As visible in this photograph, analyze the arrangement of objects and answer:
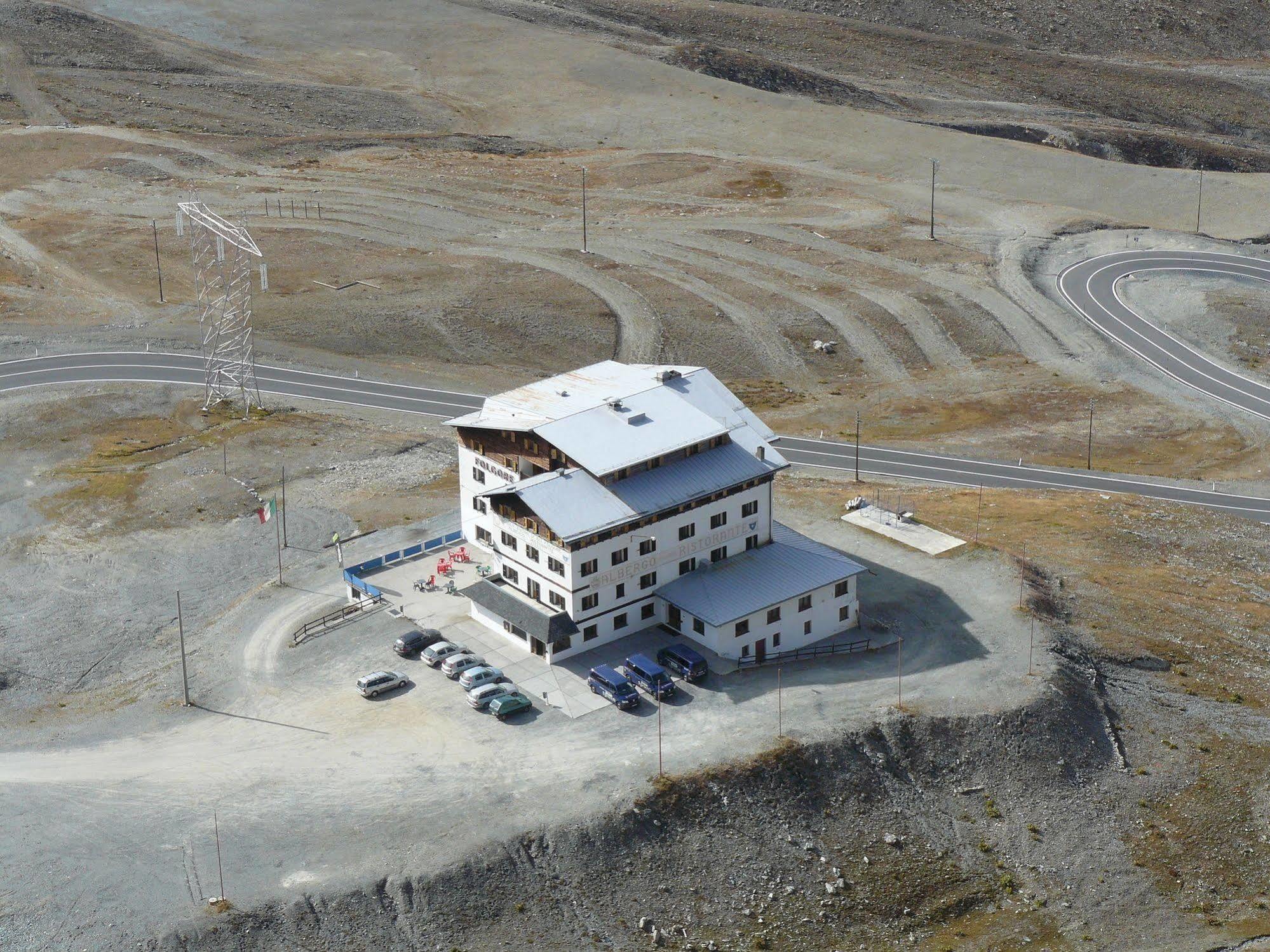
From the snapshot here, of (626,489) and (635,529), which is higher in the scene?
(626,489)

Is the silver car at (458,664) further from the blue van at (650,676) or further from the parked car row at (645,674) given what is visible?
the blue van at (650,676)

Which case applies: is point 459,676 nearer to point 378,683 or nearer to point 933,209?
point 378,683

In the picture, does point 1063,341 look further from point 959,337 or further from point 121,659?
point 121,659

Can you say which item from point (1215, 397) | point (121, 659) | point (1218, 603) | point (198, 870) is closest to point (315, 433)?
point (121, 659)

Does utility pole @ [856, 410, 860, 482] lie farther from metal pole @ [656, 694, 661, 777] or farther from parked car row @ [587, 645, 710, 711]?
metal pole @ [656, 694, 661, 777]

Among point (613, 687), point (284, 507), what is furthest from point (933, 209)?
point (613, 687)

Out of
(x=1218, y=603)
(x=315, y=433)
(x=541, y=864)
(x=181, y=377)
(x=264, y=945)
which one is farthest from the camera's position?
(x=181, y=377)

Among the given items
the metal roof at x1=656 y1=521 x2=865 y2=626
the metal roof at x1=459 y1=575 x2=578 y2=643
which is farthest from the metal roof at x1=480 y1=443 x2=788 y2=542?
the metal roof at x1=459 y1=575 x2=578 y2=643
